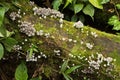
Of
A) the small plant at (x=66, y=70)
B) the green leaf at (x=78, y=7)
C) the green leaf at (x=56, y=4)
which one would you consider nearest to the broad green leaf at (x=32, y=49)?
the small plant at (x=66, y=70)

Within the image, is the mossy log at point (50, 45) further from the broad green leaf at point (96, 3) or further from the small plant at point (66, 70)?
the broad green leaf at point (96, 3)

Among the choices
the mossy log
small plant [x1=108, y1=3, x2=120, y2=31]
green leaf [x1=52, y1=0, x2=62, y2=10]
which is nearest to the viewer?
the mossy log

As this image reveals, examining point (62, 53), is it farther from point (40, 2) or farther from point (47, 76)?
point (40, 2)

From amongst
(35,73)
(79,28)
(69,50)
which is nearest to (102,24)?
(79,28)

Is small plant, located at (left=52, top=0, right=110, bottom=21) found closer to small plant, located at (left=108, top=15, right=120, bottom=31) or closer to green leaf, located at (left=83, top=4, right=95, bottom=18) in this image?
green leaf, located at (left=83, top=4, right=95, bottom=18)

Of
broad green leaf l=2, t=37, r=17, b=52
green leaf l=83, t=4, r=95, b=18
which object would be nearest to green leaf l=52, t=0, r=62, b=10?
green leaf l=83, t=4, r=95, b=18

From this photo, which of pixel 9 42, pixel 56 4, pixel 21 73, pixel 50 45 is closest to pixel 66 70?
pixel 50 45

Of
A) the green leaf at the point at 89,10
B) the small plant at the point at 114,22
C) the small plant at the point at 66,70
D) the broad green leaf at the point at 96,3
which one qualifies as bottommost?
the small plant at the point at 66,70

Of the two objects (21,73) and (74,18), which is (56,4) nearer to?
(74,18)
